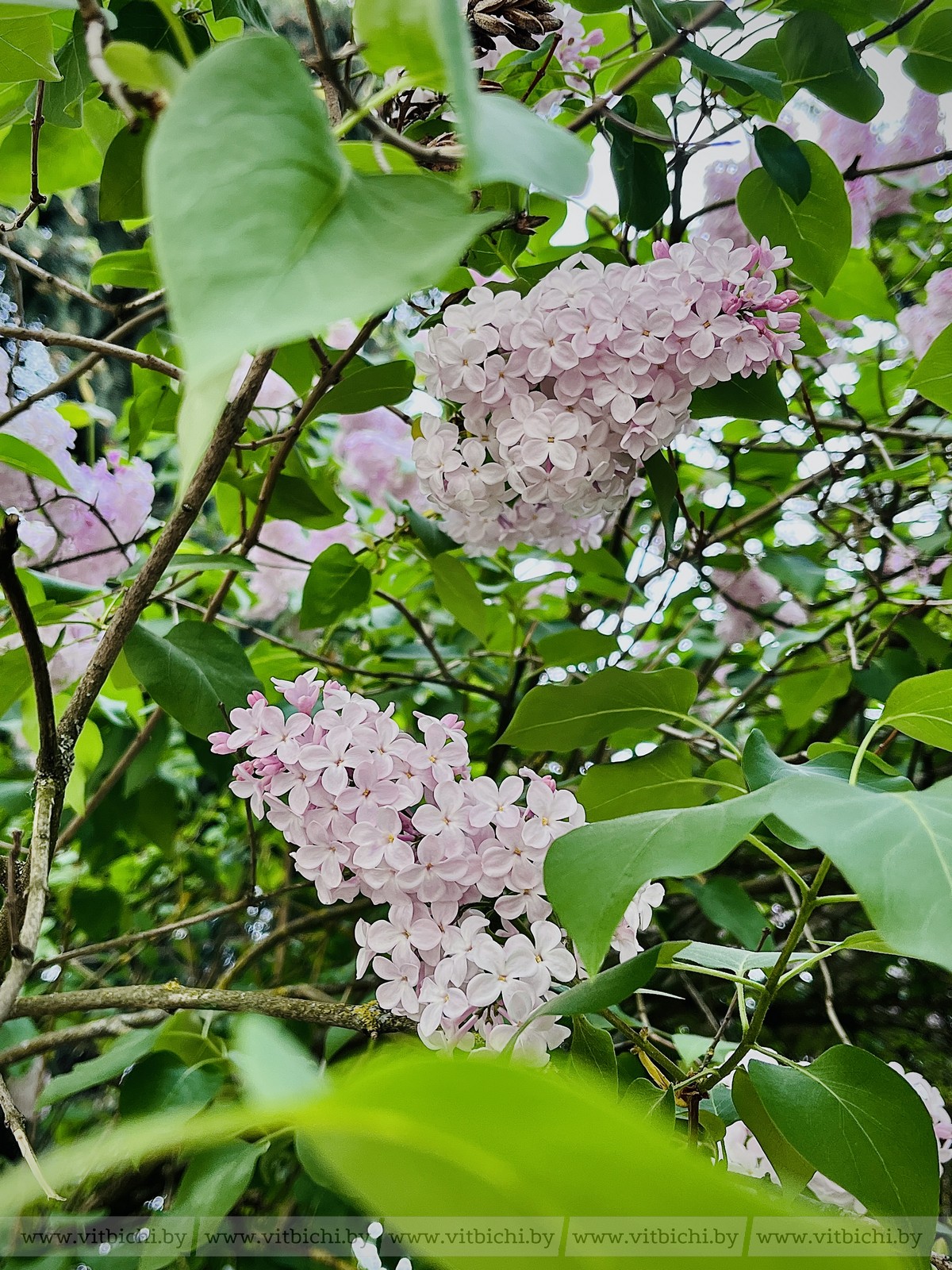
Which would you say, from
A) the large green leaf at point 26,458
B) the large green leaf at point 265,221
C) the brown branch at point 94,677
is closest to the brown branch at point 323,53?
the large green leaf at point 265,221

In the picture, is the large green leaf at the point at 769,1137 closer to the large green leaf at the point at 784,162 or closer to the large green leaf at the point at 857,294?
the large green leaf at the point at 784,162

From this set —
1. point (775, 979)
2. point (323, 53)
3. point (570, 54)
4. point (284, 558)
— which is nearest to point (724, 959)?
point (775, 979)

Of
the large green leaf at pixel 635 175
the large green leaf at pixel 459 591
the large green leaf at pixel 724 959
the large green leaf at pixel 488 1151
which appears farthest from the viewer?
the large green leaf at pixel 459 591

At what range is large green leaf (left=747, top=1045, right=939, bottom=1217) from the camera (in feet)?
1.24

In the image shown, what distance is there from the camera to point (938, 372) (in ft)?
1.78

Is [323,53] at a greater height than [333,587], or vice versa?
[323,53]

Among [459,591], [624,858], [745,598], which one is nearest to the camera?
[624,858]

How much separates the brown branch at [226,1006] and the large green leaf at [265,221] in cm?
33

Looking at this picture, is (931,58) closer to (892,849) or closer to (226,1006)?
(892,849)

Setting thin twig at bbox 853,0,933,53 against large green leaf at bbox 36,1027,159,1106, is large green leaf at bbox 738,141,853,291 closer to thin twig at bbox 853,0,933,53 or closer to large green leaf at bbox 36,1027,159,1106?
thin twig at bbox 853,0,933,53

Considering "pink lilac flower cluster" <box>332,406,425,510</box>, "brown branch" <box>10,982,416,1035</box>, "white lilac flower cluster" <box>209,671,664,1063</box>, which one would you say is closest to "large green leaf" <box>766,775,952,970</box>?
"white lilac flower cluster" <box>209,671,664,1063</box>

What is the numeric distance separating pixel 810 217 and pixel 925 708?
1.17ft

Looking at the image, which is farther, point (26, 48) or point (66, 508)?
point (66, 508)

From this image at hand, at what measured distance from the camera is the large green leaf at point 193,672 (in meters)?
0.55
